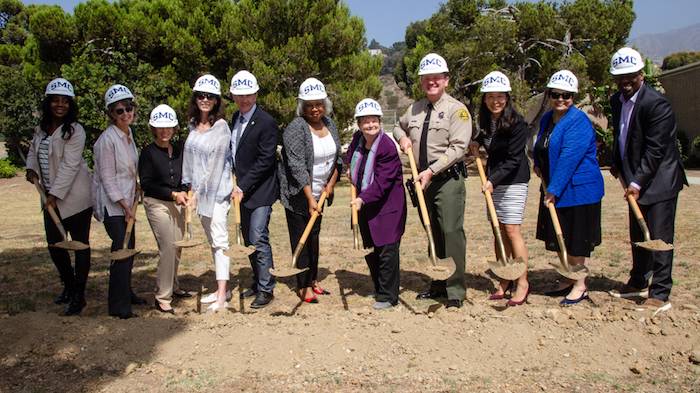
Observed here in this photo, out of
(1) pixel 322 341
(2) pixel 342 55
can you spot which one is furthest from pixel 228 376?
(2) pixel 342 55

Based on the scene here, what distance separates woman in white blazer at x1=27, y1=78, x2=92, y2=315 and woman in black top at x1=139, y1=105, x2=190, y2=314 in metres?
0.49

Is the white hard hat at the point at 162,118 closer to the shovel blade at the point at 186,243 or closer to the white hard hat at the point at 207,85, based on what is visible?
the white hard hat at the point at 207,85

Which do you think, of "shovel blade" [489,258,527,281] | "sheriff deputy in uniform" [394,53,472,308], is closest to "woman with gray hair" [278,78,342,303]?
"sheriff deputy in uniform" [394,53,472,308]

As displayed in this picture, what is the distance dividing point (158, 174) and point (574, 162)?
3137mm

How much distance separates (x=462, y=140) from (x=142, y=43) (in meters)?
13.6

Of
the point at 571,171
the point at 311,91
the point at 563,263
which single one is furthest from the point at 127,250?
the point at 571,171

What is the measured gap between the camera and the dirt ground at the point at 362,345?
360 cm

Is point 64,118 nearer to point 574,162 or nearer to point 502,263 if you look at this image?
point 502,263

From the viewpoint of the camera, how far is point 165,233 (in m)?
4.92

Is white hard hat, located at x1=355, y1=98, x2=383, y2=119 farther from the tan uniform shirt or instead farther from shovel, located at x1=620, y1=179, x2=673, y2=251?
shovel, located at x1=620, y1=179, x2=673, y2=251

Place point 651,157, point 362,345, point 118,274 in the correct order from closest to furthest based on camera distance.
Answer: point 362,345 → point 651,157 → point 118,274

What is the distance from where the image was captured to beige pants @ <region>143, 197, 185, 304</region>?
4902 mm

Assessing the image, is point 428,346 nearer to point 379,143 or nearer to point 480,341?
point 480,341

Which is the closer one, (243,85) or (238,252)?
(238,252)
